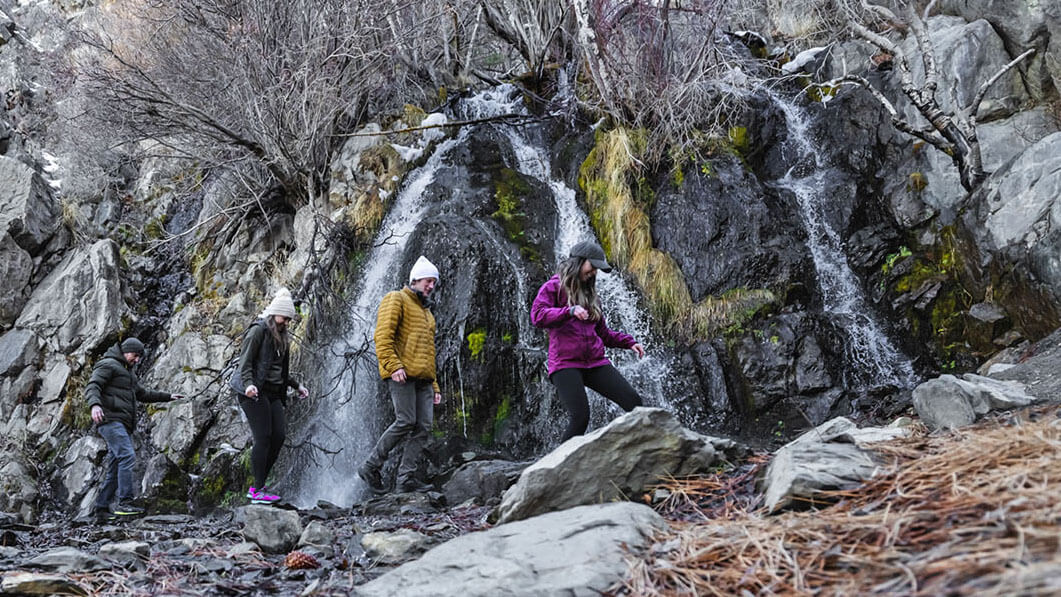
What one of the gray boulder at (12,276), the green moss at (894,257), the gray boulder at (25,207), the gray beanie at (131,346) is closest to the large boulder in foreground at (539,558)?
the gray beanie at (131,346)

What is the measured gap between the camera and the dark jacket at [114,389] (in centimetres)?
735

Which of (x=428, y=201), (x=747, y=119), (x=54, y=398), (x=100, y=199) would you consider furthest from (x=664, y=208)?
(x=100, y=199)

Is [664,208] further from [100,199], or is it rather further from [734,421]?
[100,199]

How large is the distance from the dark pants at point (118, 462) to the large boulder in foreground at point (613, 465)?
5626mm

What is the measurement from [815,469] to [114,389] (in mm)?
7391

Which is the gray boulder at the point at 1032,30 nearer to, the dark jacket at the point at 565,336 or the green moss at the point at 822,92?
the green moss at the point at 822,92

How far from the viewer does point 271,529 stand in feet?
13.1

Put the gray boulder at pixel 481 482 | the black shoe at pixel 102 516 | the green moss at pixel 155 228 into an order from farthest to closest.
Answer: the green moss at pixel 155 228
the black shoe at pixel 102 516
the gray boulder at pixel 481 482

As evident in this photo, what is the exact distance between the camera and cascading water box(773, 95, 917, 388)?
8602mm

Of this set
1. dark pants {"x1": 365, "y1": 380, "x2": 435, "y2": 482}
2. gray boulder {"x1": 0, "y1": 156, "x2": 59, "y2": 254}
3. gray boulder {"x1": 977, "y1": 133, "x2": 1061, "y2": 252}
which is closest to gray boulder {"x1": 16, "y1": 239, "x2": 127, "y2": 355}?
gray boulder {"x1": 0, "y1": 156, "x2": 59, "y2": 254}

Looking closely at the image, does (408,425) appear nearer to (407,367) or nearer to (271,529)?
(407,367)

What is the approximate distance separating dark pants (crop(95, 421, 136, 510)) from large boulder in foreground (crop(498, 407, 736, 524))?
5.63 m

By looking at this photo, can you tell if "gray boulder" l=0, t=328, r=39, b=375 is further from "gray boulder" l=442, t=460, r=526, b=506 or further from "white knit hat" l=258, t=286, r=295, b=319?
"gray boulder" l=442, t=460, r=526, b=506

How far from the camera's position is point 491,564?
100 inches
